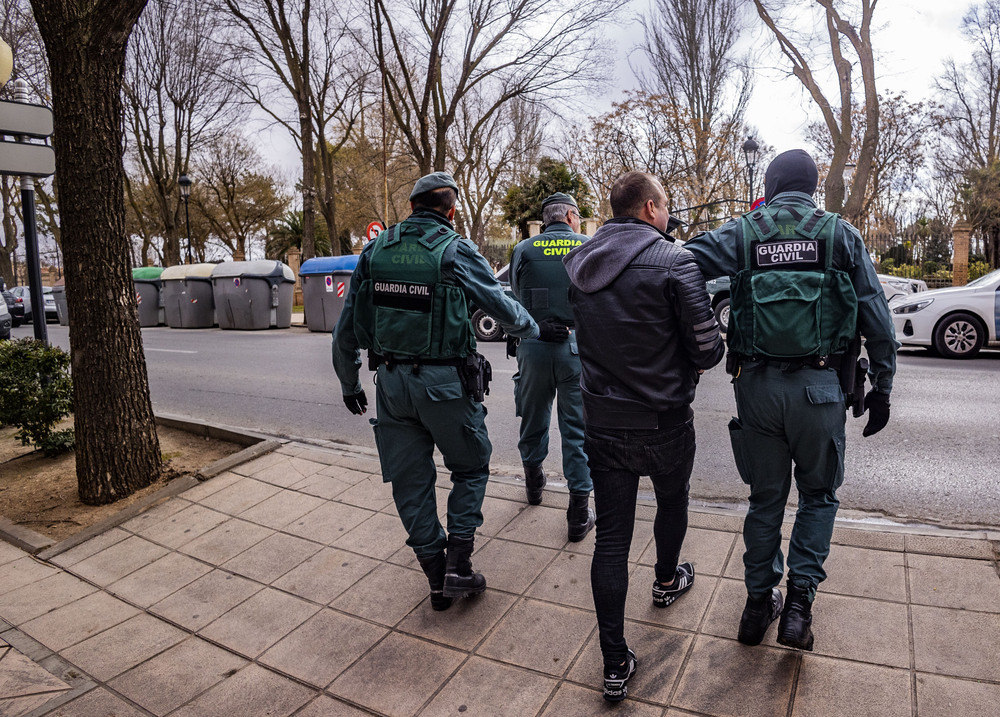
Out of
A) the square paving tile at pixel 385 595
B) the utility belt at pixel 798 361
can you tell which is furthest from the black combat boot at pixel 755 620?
the square paving tile at pixel 385 595

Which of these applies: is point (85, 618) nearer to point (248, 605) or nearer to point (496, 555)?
point (248, 605)

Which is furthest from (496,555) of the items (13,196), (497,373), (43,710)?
(13,196)

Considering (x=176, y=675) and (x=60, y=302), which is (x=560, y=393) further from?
(x=60, y=302)

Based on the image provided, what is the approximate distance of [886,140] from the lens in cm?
3162

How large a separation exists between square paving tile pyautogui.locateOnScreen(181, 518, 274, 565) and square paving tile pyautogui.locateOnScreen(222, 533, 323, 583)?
0.07 meters

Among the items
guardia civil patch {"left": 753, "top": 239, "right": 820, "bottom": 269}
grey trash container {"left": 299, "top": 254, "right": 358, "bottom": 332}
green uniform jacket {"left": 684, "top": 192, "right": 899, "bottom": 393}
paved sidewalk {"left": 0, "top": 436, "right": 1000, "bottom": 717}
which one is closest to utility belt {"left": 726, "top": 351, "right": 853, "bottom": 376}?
green uniform jacket {"left": 684, "top": 192, "right": 899, "bottom": 393}

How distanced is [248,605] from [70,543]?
1.59 m

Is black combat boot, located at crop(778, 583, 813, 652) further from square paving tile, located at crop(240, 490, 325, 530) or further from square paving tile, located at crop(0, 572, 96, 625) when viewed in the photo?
square paving tile, located at crop(0, 572, 96, 625)

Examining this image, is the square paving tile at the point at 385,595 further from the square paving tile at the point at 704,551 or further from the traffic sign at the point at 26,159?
the traffic sign at the point at 26,159

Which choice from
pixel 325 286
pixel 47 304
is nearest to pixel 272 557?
pixel 325 286

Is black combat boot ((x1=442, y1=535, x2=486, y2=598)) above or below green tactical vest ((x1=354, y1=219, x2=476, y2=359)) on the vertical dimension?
below

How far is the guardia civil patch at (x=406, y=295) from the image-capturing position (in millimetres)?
3016

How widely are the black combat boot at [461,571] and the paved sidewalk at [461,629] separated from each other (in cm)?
9

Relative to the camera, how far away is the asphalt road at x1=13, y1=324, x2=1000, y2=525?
4.44m
